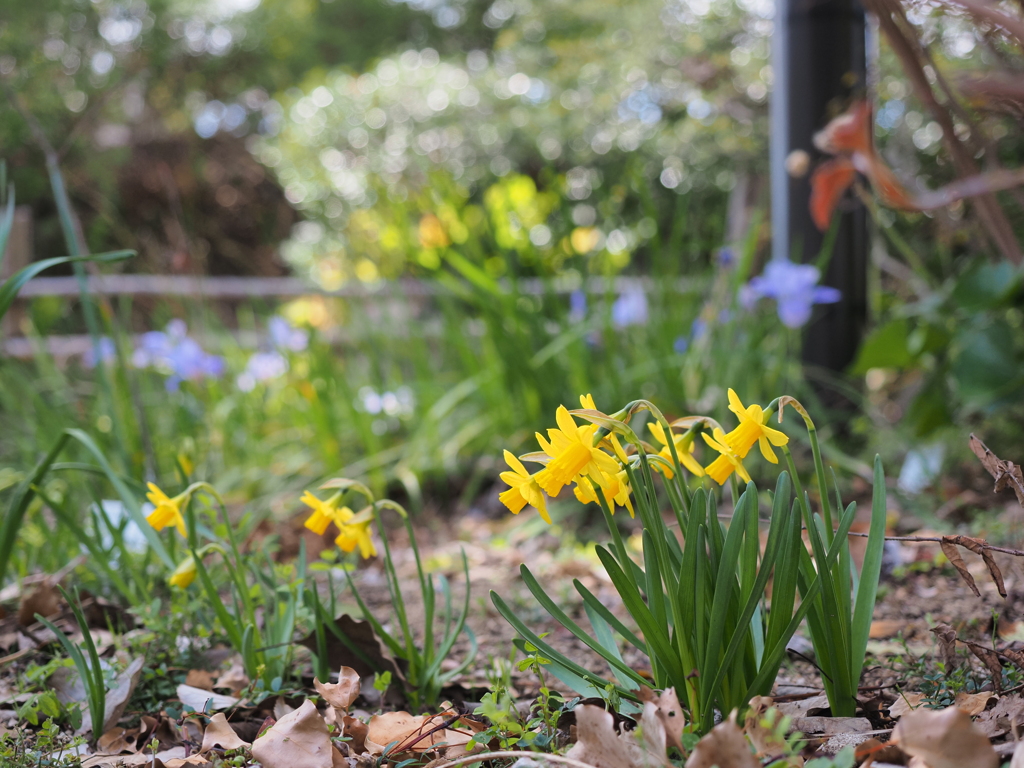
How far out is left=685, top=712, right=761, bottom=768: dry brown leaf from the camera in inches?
22.9

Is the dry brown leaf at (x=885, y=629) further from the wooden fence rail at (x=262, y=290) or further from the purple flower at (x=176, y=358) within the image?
the purple flower at (x=176, y=358)

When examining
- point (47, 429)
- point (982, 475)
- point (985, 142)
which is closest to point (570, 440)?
point (985, 142)

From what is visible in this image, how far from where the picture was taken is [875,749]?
25.3 inches

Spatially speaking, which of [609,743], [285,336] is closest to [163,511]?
[609,743]

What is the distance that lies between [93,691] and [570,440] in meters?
0.60

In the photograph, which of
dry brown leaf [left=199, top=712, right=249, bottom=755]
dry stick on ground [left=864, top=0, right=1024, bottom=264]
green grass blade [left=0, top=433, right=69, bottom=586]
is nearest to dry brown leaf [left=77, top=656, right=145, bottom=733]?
dry brown leaf [left=199, top=712, right=249, bottom=755]

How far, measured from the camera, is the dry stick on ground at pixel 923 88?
30.0 inches

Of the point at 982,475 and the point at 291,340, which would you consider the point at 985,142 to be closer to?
the point at 982,475

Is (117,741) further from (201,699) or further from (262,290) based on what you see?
(262,290)

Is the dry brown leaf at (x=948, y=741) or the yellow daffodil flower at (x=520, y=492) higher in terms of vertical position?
the yellow daffodil flower at (x=520, y=492)

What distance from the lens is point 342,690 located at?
2.81ft

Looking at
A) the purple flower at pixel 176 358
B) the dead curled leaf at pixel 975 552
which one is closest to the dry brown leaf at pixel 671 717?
the dead curled leaf at pixel 975 552

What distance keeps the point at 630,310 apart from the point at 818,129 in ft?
2.35

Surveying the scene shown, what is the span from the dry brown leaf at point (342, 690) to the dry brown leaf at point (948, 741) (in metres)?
0.55
